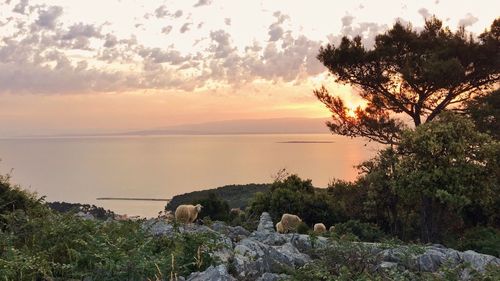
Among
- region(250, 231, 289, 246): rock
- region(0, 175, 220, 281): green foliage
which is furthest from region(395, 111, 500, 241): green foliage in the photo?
region(0, 175, 220, 281): green foliage

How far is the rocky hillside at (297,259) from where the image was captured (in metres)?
6.63

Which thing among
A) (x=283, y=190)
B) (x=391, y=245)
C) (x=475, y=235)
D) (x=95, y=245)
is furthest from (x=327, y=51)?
(x=95, y=245)

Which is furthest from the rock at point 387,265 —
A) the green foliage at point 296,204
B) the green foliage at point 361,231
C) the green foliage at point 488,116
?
the green foliage at point 488,116

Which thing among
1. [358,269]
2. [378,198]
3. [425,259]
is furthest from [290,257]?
[378,198]

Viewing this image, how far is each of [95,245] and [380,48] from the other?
2464cm

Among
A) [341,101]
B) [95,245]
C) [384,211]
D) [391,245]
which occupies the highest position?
[341,101]

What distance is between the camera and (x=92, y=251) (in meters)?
6.46

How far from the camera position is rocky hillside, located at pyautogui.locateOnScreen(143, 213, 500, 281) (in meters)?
6.63

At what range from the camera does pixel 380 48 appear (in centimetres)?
2827

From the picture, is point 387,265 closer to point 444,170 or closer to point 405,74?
point 444,170

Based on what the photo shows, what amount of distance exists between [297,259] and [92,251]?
331 centimetres

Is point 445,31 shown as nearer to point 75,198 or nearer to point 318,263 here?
point 318,263

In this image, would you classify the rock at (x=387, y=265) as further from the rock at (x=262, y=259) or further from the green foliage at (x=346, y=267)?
the rock at (x=262, y=259)

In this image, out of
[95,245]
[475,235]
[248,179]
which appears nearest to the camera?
[95,245]
